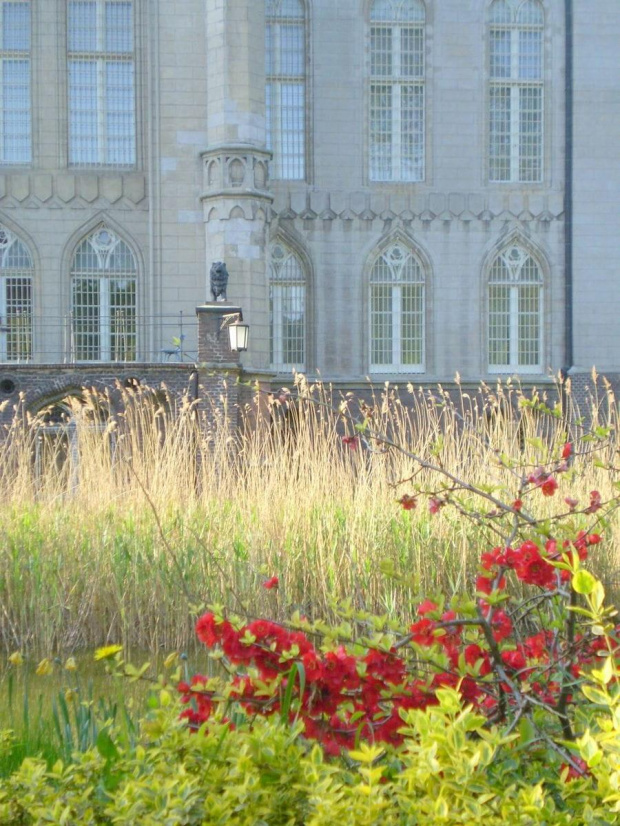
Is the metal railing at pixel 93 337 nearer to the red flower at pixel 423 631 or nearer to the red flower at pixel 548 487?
the red flower at pixel 548 487

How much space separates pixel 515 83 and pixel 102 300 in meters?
9.36

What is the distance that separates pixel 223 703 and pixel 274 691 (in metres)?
0.13

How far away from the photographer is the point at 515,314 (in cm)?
2464

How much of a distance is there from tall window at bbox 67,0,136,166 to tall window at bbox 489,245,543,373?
7.69 metres

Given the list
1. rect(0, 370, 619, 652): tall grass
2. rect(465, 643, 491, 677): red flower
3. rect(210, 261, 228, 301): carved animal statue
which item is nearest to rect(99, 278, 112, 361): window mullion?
rect(210, 261, 228, 301): carved animal statue

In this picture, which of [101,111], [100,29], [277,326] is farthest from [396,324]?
[100,29]

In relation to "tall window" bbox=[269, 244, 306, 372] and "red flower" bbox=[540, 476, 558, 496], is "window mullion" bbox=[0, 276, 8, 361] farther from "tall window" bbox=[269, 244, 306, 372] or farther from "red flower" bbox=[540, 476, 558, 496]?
"red flower" bbox=[540, 476, 558, 496]

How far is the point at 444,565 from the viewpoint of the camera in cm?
761

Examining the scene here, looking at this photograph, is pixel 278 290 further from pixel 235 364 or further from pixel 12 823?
pixel 12 823

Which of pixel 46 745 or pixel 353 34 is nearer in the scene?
pixel 46 745

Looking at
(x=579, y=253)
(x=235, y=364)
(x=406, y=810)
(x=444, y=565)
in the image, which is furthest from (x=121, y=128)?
(x=406, y=810)

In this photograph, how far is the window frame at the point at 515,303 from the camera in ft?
80.2

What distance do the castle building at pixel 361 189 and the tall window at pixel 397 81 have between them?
0.04 meters

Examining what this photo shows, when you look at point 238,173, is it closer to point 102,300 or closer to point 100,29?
point 102,300
